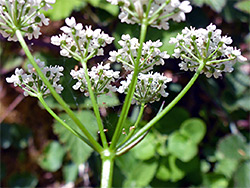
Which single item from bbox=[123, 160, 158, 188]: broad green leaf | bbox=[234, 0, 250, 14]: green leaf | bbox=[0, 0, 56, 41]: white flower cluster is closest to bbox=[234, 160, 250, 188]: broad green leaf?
bbox=[123, 160, 158, 188]: broad green leaf

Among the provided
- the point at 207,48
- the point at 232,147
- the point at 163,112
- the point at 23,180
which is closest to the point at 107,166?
the point at 163,112

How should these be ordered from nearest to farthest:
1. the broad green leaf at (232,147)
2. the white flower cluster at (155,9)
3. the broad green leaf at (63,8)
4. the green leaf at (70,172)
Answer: the white flower cluster at (155,9), the broad green leaf at (63,8), the broad green leaf at (232,147), the green leaf at (70,172)

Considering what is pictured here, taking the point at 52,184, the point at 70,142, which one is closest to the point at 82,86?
the point at 70,142

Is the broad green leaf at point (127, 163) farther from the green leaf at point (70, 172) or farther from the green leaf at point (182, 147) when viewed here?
the green leaf at point (70, 172)

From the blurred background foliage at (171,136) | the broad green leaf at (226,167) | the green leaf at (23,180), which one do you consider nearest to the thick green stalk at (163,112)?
the blurred background foliage at (171,136)

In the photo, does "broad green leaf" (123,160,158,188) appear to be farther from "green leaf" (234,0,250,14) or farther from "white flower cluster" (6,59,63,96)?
"white flower cluster" (6,59,63,96)

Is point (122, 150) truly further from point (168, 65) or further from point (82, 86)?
point (168, 65)
